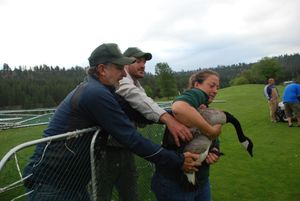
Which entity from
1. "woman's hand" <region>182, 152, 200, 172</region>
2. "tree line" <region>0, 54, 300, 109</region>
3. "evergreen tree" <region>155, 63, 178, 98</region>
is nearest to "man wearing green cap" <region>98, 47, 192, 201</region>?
"woman's hand" <region>182, 152, 200, 172</region>

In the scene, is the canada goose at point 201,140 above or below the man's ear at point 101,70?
below

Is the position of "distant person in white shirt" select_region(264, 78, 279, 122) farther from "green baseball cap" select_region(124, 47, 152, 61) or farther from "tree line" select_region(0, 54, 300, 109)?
"tree line" select_region(0, 54, 300, 109)

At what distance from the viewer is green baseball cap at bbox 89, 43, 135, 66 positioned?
312cm

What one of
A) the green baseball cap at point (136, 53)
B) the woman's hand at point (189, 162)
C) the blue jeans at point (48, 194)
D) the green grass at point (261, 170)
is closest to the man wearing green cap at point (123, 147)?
the green baseball cap at point (136, 53)

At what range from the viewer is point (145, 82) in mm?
109938

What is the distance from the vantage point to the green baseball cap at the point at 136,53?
4.41 m

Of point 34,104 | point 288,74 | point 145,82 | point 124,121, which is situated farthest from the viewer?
point 288,74

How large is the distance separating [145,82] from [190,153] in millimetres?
106899

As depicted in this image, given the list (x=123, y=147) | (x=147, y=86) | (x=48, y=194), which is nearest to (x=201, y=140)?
(x=123, y=147)

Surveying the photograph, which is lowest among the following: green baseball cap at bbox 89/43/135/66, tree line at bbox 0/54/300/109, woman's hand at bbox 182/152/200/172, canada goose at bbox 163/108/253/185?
tree line at bbox 0/54/300/109

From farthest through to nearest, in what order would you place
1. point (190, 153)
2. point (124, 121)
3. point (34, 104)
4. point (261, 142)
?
point (34, 104), point (261, 142), point (190, 153), point (124, 121)

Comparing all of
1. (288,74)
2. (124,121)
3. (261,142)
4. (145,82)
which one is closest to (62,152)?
(124,121)

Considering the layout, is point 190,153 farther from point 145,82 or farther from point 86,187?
point 145,82

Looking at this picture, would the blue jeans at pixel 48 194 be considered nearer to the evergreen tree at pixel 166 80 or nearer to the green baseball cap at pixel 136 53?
the green baseball cap at pixel 136 53
